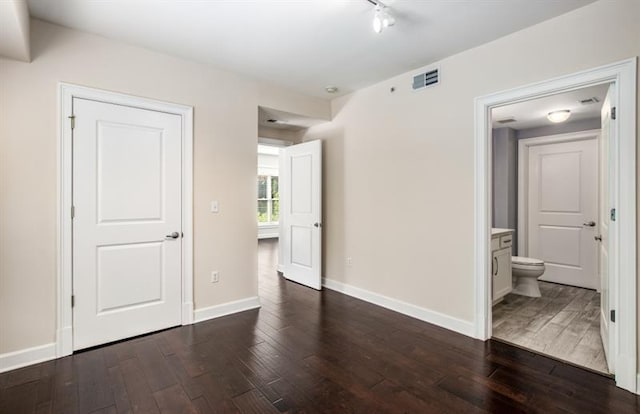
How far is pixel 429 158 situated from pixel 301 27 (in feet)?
5.91

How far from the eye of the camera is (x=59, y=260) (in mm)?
2604

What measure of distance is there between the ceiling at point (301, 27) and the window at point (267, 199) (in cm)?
705

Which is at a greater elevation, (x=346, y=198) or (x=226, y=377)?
(x=346, y=198)

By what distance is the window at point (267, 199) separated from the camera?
10.4 metres

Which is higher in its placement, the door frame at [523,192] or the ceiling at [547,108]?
the ceiling at [547,108]

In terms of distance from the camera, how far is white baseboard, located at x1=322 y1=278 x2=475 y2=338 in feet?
10.1

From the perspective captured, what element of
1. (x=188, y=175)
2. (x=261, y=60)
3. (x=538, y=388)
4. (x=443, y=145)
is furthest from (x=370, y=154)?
(x=538, y=388)

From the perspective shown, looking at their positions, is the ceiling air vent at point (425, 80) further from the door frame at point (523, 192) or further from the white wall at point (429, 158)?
the door frame at point (523, 192)

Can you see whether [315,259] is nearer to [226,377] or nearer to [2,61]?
[226,377]

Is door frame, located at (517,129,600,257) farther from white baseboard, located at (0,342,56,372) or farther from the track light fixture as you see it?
white baseboard, located at (0,342,56,372)

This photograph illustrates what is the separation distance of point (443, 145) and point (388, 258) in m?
1.45

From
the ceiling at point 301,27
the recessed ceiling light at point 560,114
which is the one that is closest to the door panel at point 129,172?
the ceiling at point 301,27

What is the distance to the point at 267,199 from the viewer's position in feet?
34.4

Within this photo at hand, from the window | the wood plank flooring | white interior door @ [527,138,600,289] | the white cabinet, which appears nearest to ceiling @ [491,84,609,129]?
white interior door @ [527,138,600,289]
